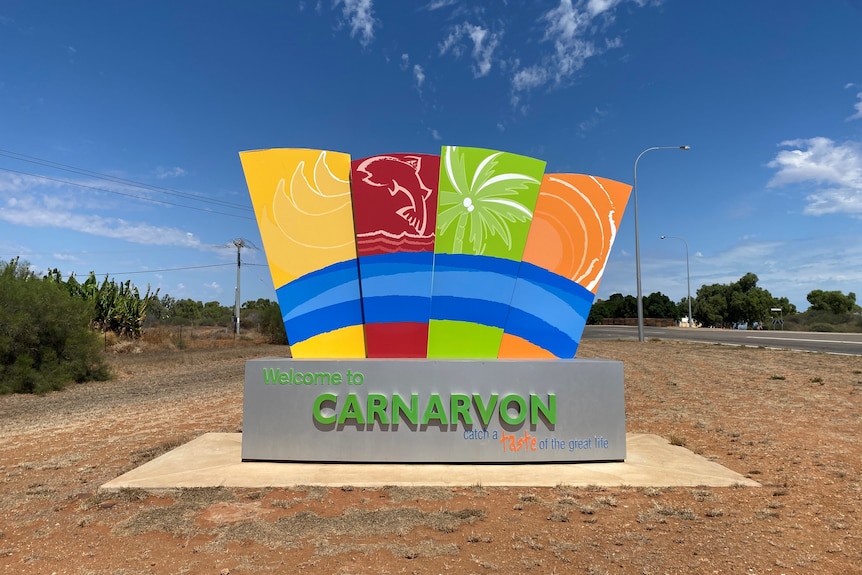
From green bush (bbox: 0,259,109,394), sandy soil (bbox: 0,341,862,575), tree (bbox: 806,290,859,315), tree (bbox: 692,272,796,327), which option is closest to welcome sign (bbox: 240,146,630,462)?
sandy soil (bbox: 0,341,862,575)

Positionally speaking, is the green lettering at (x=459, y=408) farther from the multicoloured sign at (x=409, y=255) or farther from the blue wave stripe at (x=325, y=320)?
the blue wave stripe at (x=325, y=320)

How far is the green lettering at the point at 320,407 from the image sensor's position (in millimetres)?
5828

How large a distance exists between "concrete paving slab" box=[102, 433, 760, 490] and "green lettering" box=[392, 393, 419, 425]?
0.53 m

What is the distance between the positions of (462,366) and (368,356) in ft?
4.13

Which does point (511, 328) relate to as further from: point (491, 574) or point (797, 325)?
point (797, 325)

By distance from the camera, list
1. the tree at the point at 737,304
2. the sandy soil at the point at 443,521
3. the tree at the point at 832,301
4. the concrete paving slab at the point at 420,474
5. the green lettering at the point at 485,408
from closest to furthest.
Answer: the sandy soil at the point at 443,521
the concrete paving slab at the point at 420,474
the green lettering at the point at 485,408
the tree at the point at 737,304
the tree at the point at 832,301

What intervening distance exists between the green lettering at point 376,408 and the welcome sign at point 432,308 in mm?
12

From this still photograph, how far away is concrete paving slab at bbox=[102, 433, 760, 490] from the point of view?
513cm

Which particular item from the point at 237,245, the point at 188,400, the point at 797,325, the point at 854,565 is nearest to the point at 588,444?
the point at 854,565

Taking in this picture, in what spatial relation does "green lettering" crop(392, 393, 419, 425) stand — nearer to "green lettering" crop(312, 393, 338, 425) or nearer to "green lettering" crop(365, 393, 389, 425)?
"green lettering" crop(365, 393, 389, 425)

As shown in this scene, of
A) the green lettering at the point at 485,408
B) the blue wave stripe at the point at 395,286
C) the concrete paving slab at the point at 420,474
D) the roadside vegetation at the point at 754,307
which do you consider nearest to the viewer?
the concrete paving slab at the point at 420,474

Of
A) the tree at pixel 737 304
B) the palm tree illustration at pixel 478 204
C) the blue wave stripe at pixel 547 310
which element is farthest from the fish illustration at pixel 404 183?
the tree at pixel 737 304

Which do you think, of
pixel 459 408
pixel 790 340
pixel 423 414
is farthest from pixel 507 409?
pixel 790 340

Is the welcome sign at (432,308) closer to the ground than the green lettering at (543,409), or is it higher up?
higher up
